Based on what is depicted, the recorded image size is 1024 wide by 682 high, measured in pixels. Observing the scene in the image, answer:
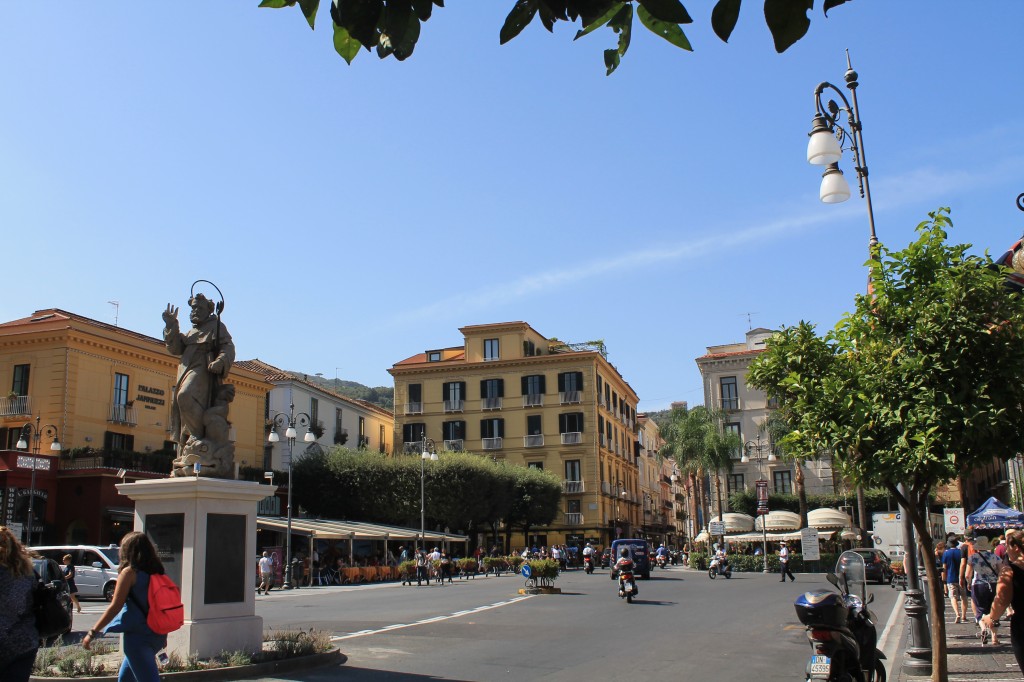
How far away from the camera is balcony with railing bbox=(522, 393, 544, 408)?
6247 cm

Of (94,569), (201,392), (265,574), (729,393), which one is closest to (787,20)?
(201,392)

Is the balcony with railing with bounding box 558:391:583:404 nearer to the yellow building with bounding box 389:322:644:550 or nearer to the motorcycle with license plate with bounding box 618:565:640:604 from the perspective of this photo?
the yellow building with bounding box 389:322:644:550

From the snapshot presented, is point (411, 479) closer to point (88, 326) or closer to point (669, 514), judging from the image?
point (88, 326)

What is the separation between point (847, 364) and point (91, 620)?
53.5 feet

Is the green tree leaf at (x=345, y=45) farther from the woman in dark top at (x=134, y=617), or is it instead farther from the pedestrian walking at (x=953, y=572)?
the pedestrian walking at (x=953, y=572)

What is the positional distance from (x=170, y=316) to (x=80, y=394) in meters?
29.4

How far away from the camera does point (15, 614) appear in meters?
5.47

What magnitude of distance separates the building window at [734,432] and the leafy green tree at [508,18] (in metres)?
55.5

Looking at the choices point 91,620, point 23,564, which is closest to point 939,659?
point 23,564

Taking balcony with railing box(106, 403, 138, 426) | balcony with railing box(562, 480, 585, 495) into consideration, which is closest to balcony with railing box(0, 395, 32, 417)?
balcony with railing box(106, 403, 138, 426)

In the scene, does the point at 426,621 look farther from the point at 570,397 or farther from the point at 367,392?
the point at 367,392

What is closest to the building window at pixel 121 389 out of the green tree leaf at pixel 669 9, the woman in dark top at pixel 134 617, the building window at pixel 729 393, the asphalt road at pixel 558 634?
the asphalt road at pixel 558 634

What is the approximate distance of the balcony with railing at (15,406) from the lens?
36875mm

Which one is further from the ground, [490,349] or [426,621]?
[490,349]
